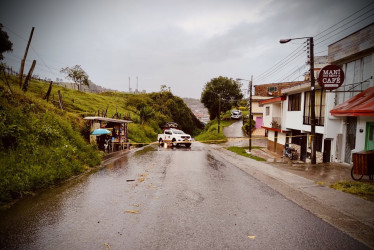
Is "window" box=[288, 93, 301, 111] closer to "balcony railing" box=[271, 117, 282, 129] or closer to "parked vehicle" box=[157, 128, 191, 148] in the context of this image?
"balcony railing" box=[271, 117, 282, 129]

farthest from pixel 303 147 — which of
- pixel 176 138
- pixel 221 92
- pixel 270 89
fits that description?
pixel 221 92

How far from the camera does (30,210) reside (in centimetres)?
586

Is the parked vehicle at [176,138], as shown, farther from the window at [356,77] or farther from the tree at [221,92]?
the tree at [221,92]

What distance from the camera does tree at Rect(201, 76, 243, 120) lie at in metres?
54.6

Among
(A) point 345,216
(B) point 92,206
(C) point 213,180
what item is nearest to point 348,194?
(A) point 345,216

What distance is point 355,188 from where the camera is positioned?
309 inches

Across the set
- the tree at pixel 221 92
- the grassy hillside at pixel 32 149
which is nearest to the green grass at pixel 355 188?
the grassy hillside at pixel 32 149

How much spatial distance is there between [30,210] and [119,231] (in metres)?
3.03

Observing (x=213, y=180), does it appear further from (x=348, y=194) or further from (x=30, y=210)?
(x=30, y=210)

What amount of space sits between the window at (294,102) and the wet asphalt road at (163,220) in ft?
40.4

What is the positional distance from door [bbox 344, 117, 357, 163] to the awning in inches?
74.8

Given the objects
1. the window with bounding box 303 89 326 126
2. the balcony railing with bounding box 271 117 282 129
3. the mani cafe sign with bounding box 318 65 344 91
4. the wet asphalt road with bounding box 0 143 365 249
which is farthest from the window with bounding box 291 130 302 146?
the wet asphalt road with bounding box 0 143 365 249

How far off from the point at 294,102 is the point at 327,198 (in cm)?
1340

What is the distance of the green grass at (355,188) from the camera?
295 inches
